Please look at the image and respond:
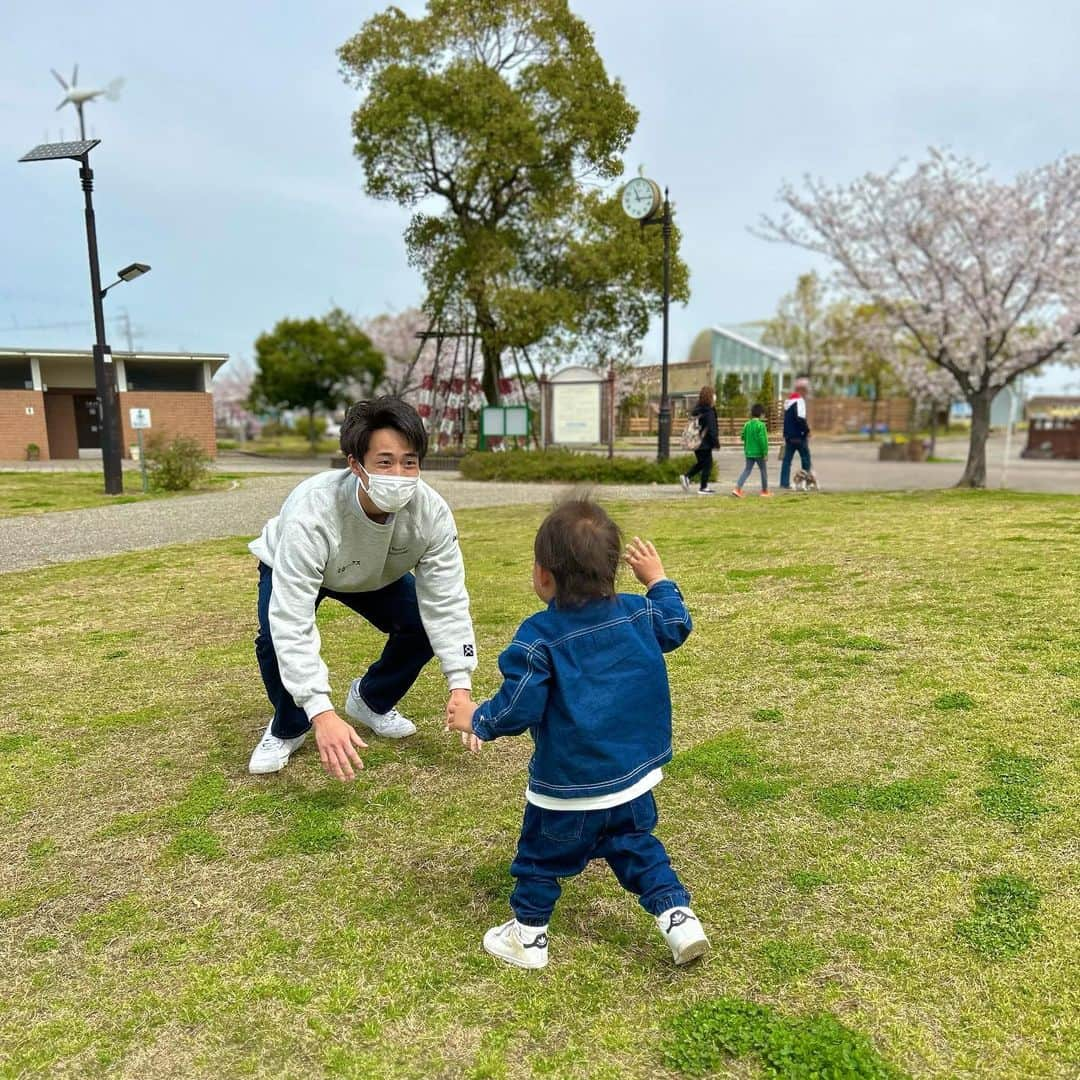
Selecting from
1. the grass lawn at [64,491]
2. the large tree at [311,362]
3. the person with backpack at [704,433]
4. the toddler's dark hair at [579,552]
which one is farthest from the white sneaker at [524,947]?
the large tree at [311,362]

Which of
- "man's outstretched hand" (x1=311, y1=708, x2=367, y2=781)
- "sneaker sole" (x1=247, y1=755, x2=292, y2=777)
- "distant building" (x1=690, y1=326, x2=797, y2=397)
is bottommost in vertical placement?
"sneaker sole" (x1=247, y1=755, x2=292, y2=777)

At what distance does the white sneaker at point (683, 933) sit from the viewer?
2002 mm

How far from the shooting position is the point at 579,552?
1976mm

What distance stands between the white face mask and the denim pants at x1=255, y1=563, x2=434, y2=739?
570 millimetres

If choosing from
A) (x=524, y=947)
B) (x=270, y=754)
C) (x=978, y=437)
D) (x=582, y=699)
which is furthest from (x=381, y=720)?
(x=978, y=437)

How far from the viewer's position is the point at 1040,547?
7.10 meters

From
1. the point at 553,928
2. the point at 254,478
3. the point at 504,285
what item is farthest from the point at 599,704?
the point at 504,285

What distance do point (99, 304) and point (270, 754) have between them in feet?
47.9

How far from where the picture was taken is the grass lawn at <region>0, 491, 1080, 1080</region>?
5.96ft

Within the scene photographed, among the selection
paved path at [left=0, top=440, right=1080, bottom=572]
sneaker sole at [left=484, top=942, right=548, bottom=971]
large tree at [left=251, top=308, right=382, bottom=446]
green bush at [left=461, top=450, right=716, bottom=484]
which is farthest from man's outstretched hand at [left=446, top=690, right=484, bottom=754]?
large tree at [left=251, top=308, right=382, bottom=446]

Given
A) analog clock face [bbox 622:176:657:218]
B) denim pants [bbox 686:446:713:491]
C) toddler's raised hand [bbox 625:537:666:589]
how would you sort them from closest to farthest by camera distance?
toddler's raised hand [bbox 625:537:666:589], denim pants [bbox 686:446:713:491], analog clock face [bbox 622:176:657:218]

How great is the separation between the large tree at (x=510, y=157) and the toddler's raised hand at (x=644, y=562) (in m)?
20.0

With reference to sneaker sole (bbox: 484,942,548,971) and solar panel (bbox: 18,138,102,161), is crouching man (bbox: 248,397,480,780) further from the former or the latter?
solar panel (bbox: 18,138,102,161)

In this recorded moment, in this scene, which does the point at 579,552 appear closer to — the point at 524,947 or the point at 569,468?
the point at 524,947
